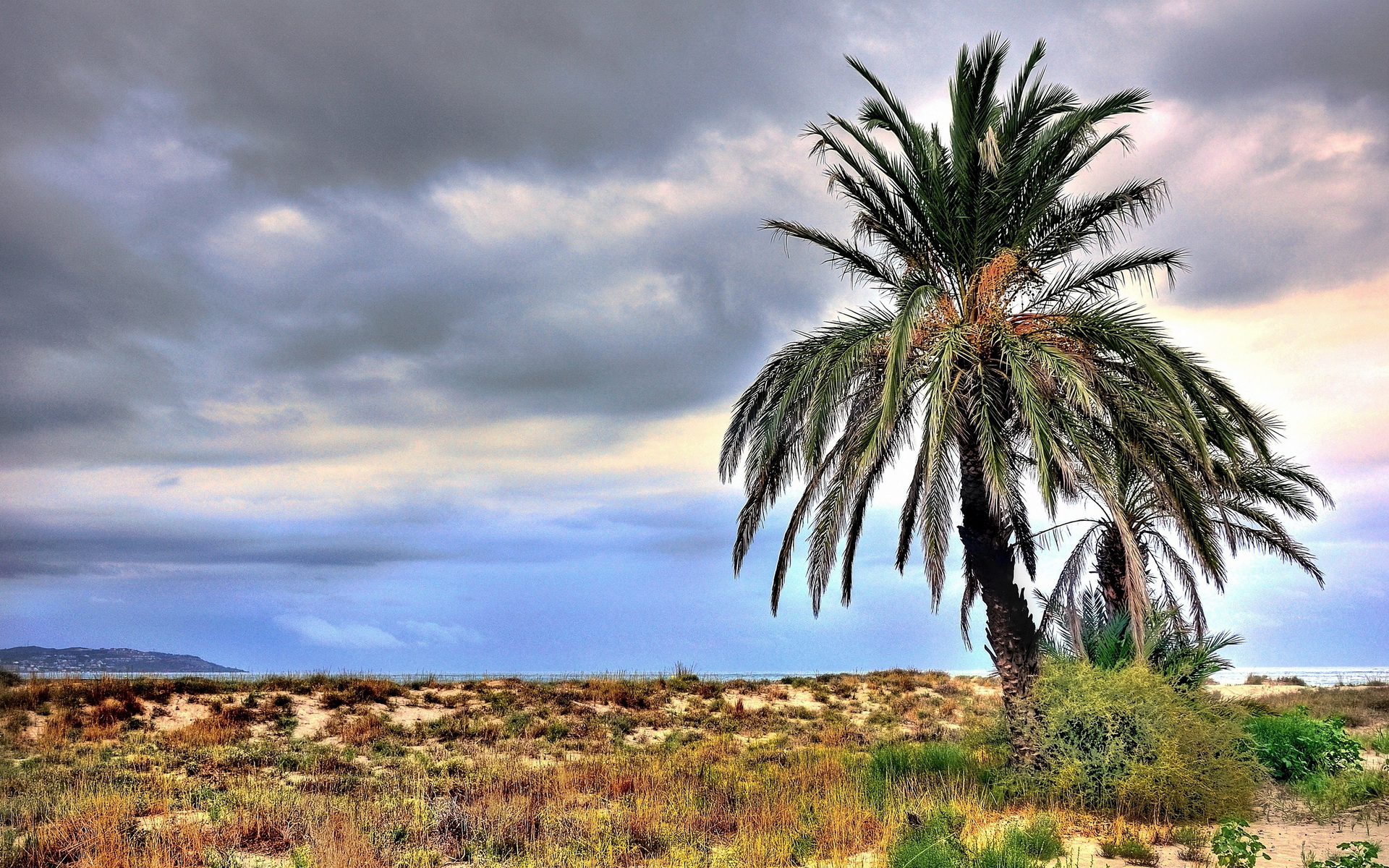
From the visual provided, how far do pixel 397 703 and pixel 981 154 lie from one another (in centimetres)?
2075

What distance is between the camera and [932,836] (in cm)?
936

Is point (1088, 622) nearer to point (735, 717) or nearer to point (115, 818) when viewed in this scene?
point (735, 717)

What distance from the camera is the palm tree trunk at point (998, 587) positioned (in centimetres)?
1340

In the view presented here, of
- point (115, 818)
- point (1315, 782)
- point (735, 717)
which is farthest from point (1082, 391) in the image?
point (735, 717)

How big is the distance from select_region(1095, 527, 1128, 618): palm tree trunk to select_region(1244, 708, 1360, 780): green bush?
4.05 meters

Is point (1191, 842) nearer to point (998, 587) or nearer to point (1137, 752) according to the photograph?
point (1137, 752)

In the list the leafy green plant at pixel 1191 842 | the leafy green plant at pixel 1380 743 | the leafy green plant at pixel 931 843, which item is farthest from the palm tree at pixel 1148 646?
the leafy green plant at pixel 1380 743

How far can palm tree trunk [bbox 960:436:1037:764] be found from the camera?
13398 millimetres

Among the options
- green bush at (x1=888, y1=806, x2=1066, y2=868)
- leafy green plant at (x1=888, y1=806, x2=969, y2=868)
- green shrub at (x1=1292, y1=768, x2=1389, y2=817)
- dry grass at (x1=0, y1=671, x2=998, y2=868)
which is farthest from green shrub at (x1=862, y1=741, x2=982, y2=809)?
green shrub at (x1=1292, y1=768, x2=1389, y2=817)

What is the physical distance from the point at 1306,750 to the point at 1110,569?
522 cm

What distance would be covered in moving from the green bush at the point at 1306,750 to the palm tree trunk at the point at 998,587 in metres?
4.65

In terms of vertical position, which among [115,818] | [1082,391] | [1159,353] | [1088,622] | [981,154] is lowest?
[115,818]

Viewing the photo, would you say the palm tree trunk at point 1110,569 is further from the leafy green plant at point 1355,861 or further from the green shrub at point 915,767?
the leafy green plant at point 1355,861

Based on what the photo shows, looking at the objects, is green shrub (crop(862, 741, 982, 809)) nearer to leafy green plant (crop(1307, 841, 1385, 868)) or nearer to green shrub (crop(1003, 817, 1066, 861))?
green shrub (crop(1003, 817, 1066, 861))
